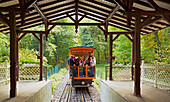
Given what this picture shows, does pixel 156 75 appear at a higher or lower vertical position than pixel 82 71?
higher

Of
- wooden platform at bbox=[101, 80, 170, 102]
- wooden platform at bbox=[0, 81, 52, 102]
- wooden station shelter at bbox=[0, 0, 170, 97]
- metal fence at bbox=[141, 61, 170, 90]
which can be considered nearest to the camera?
wooden platform at bbox=[0, 81, 52, 102]

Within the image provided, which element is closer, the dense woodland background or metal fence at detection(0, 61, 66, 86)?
metal fence at detection(0, 61, 66, 86)

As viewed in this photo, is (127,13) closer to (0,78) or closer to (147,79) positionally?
(147,79)

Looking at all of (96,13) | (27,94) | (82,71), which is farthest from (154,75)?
(27,94)

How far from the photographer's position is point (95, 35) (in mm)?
31969

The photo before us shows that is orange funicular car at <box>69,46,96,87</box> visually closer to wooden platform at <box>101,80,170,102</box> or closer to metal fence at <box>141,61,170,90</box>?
metal fence at <box>141,61,170,90</box>

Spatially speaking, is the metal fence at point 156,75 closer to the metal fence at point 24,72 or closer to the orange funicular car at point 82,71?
the orange funicular car at point 82,71

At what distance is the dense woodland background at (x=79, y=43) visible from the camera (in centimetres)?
1420

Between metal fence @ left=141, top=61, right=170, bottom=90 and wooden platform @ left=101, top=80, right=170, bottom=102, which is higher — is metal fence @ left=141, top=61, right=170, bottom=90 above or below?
above

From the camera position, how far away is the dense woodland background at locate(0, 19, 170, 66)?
14203mm

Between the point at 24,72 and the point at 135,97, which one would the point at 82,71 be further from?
the point at 135,97

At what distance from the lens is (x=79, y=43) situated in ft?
103

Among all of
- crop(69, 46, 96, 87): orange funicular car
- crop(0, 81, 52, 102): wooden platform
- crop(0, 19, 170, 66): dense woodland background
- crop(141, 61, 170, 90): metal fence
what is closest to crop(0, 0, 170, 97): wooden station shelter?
crop(0, 81, 52, 102): wooden platform

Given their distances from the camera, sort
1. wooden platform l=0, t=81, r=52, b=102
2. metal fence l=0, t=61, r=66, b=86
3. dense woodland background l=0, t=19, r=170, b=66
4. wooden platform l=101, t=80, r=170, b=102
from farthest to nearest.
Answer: dense woodland background l=0, t=19, r=170, b=66, metal fence l=0, t=61, r=66, b=86, wooden platform l=101, t=80, r=170, b=102, wooden platform l=0, t=81, r=52, b=102
